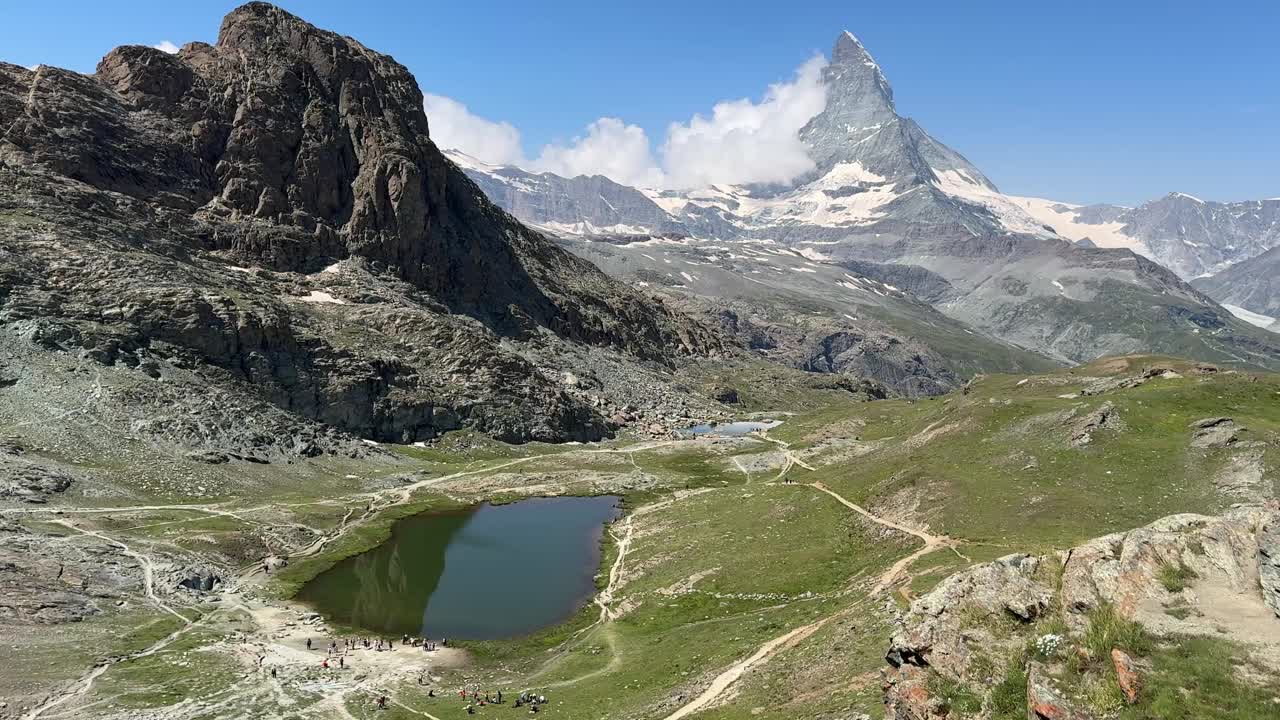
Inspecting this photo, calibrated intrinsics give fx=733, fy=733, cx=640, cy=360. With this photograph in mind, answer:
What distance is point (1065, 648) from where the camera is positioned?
2361cm

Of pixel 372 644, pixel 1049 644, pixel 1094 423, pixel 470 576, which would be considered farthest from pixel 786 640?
pixel 470 576

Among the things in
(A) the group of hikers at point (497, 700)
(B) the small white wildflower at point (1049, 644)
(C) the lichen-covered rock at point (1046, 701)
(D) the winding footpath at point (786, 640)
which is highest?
(B) the small white wildflower at point (1049, 644)

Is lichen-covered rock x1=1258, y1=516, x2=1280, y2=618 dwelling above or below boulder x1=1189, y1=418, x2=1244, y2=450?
below

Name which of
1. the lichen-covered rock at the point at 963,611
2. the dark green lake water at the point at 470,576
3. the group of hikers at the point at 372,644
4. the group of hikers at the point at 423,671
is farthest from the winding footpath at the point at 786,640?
the group of hikers at the point at 372,644

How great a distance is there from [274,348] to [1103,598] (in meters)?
197

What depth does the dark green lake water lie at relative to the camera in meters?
85.9

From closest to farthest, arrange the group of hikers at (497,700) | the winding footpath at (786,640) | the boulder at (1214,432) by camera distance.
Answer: the winding footpath at (786,640) → the group of hikers at (497,700) → the boulder at (1214,432)

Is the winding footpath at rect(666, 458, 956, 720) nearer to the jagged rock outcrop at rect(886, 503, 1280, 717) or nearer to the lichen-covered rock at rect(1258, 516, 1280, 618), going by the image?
the jagged rock outcrop at rect(886, 503, 1280, 717)

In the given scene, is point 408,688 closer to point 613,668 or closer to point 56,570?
point 613,668

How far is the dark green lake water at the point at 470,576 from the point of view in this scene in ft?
282

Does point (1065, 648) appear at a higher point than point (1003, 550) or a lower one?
higher

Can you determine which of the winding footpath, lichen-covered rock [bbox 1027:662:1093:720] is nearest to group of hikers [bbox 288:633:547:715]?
the winding footpath

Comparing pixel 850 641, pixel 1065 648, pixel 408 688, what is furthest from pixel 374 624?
pixel 1065 648

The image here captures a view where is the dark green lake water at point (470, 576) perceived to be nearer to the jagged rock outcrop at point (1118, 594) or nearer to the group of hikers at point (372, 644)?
the group of hikers at point (372, 644)
